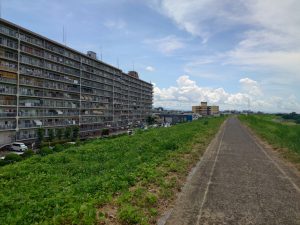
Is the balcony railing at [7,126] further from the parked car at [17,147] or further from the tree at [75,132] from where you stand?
the tree at [75,132]

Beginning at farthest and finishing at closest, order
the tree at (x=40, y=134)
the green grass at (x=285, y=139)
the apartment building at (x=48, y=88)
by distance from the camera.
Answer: the tree at (x=40, y=134)
the apartment building at (x=48, y=88)
the green grass at (x=285, y=139)

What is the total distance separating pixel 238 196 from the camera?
9625mm

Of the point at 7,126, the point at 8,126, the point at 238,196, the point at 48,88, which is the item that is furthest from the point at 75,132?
the point at 238,196

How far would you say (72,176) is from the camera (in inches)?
445

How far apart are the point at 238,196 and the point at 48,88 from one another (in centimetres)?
5482

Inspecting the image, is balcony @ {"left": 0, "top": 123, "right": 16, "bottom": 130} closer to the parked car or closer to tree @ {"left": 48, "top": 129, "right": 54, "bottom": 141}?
the parked car

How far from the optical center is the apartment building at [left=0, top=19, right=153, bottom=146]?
46375 mm

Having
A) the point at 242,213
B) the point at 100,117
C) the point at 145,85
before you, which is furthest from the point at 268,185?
the point at 145,85

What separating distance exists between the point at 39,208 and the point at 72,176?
4.05m

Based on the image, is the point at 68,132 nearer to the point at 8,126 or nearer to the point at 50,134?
the point at 50,134

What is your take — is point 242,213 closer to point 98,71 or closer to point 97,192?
point 97,192

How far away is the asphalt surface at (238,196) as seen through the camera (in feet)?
25.1

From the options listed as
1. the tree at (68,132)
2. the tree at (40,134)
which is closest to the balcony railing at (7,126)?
the tree at (40,134)

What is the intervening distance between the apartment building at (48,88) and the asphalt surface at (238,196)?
138ft
